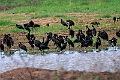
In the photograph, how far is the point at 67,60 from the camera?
13.3 m

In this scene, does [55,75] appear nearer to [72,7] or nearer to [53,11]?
[53,11]

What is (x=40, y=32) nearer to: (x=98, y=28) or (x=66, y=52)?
(x=98, y=28)

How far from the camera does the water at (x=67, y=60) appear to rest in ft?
39.7

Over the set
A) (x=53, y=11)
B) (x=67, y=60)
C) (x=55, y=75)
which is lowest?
(x=53, y=11)

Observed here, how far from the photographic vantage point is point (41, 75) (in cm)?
953

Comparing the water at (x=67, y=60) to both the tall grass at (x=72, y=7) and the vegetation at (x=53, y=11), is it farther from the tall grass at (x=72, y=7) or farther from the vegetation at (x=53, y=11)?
the tall grass at (x=72, y=7)

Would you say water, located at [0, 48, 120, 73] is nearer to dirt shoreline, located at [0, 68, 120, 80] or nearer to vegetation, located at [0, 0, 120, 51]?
dirt shoreline, located at [0, 68, 120, 80]

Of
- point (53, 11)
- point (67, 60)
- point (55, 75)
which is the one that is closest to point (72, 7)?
point (53, 11)

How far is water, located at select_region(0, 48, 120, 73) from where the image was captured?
12086 millimetres

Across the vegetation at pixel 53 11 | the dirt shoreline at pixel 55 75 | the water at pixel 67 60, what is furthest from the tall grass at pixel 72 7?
the dirt shoreline at pixel 55 75

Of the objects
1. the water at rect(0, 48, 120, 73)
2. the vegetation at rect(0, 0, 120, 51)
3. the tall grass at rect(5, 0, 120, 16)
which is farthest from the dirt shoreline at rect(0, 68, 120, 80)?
the tall grass at rect(5, 0, 120, 16)

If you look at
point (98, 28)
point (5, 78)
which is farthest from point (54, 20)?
point (5, 78)

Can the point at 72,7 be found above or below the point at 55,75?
below

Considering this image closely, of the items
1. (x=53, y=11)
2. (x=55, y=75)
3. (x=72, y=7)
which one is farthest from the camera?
(x=72, y=7)
